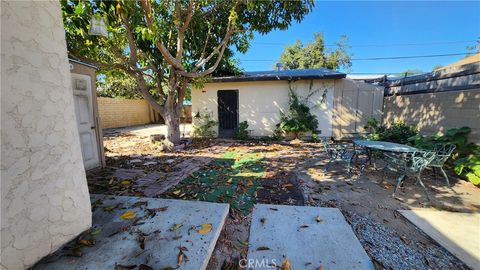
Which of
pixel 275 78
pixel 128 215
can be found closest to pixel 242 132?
pixel 275 78

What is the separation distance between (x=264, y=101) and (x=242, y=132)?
1737 mm

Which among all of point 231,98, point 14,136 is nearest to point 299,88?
point 231,98

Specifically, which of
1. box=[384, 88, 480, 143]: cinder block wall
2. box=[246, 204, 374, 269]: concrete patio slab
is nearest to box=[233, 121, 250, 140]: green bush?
box=[384, 88, 480, 143]: cinder block wall

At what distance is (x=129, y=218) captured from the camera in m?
2.47

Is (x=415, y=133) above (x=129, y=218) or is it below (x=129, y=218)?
above

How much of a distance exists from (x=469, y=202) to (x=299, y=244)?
11.3ft

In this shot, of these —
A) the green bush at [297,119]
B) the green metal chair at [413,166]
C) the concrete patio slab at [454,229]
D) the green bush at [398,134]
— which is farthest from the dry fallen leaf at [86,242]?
the green bush at [398,134]

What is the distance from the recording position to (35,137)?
1.68 m

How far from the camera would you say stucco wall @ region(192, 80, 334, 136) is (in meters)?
9.05

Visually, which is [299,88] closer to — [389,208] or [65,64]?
[389,208]

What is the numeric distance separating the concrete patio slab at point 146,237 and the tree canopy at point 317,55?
24.1m

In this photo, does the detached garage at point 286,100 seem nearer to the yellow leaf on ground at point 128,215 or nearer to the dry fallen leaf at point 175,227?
the yellow leaf on ground at point 128,215

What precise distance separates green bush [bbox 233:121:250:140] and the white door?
18.5ft

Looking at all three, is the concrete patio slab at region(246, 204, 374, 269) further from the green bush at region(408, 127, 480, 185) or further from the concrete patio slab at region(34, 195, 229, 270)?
the green bush at region(408, 127, 480, 185)
